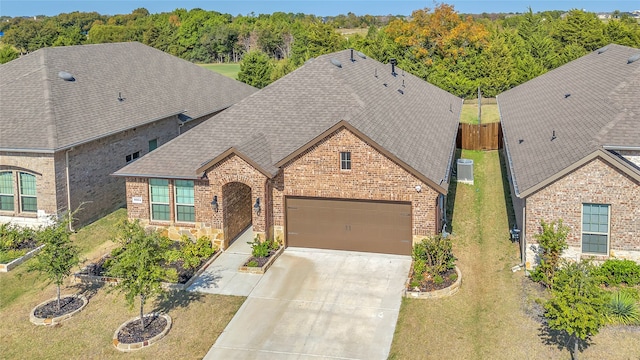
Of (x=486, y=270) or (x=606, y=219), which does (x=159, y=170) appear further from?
(x=606, y=219)

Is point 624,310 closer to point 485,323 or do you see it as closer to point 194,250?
point 485,323

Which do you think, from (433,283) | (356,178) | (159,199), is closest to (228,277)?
(159,199)

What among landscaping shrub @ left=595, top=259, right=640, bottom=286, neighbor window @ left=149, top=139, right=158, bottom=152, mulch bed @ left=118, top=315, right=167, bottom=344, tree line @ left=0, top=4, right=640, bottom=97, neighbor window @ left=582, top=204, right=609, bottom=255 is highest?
tree line @ left=0, top=4, right=640, bottom=97

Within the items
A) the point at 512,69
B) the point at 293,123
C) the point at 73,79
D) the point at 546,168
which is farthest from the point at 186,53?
the point at 546,168

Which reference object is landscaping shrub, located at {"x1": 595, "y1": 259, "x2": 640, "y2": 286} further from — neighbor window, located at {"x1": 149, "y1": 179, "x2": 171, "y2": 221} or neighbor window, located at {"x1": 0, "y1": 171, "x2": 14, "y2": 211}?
neighbor window, located at {"x1": 0, "y1": 171, "x2": 14, "y2": 211}

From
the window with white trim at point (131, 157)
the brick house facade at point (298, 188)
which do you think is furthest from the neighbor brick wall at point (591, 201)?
the window with white trim at point (131, 157)

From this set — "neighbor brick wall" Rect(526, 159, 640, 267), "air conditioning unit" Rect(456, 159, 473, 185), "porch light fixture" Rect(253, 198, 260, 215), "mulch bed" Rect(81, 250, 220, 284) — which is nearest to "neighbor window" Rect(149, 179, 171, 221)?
"mulch bed" Rect(81, 250, 220, 284)

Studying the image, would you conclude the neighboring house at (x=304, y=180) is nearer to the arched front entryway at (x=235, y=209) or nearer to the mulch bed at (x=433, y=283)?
the arched front entryway at (x=235, y=209)
